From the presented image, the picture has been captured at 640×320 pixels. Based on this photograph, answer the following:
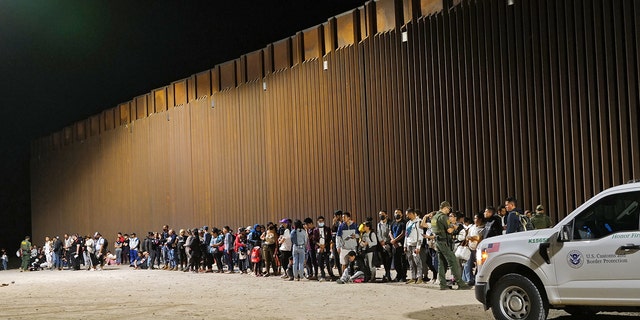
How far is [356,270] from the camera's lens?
19.5m

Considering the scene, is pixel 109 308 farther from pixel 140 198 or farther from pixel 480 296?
pixel 140 198

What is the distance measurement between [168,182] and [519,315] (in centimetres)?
3129

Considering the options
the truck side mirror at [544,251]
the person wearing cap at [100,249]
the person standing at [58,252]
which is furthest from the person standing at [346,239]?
the person standing at [58,252]

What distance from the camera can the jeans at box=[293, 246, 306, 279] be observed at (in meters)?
21.4

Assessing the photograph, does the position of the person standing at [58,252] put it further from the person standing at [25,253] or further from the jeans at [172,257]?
the jeans at [172,257]

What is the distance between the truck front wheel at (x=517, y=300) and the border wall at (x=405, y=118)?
769 cm

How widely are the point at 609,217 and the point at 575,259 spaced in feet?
2.20

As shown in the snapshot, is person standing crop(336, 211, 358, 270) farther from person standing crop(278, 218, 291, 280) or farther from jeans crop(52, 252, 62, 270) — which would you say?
jeans crop(52, 252, 62, 270)

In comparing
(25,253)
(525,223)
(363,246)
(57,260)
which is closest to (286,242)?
(363,246)

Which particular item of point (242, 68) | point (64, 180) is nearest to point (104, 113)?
point (64, 180)

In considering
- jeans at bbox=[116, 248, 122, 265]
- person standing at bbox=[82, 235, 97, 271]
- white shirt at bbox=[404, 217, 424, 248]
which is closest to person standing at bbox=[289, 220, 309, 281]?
white shirt at bbox=[404, 217, 424, 248]

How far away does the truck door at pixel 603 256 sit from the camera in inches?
367

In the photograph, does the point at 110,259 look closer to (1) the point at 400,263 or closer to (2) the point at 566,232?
A: (1) the point at 400,263

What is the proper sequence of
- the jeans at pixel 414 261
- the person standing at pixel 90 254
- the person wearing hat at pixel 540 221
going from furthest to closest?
the person standing at pixel 90 254 → the jeans at pixel 414 261 → the person wearing hat at pixel 540 221
